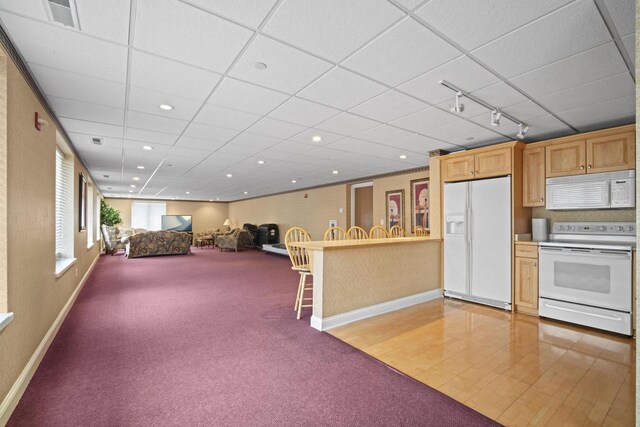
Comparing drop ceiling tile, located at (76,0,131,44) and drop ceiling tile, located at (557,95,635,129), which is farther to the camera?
drop ceiling tile, located at (557,95,635,129)

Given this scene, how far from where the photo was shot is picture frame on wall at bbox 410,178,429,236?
6.44 m

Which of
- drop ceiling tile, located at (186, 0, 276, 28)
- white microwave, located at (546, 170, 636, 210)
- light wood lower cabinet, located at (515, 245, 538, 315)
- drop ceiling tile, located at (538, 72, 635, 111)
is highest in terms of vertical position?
drop ceiling tile, located at (186, 0, 276, 28)

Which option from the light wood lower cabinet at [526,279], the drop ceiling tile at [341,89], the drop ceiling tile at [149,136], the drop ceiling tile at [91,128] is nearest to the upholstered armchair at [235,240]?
the drop ceiling tile at [149,136]

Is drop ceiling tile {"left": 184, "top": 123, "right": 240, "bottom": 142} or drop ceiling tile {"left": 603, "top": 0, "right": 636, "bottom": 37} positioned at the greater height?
drop ceiling tile {"left": 603, "top": 0, "right": 636, "bottom": 37}

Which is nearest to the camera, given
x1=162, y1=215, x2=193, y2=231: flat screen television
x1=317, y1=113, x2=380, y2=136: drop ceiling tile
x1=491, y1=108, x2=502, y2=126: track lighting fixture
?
x1=491, y1=108, x2=502, y2=126: track lighting fixture

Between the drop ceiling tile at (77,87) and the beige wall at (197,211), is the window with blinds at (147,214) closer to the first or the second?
the beige wall at (197,211)

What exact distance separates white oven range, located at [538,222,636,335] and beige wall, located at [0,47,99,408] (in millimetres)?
5020

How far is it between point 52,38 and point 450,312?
4603mm

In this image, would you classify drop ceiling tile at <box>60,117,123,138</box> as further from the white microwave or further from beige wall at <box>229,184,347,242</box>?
beige wall at <box>229,184,347,242</box>

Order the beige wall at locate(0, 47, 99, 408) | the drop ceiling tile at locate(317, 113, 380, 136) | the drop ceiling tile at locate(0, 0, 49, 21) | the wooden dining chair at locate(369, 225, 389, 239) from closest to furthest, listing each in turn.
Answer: the drop ceiling tile at locate(0, 0, 49, 21)
the beige wall at locate(0, 47, 99, 408)
the drop ceiling tile at locate(317, 113, 380, 136)
the wooden dining chair at locate(369, 225, 389, 239)

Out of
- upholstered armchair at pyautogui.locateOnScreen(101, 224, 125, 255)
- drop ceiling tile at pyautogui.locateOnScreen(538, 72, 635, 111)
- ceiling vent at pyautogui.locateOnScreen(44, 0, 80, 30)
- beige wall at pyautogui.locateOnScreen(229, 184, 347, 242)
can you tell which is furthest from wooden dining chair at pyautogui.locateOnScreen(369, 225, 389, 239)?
upholstered armchair at pyautogui.locateOnScreen(101, 224, 125, 255)

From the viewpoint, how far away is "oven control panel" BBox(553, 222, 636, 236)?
11.4ft

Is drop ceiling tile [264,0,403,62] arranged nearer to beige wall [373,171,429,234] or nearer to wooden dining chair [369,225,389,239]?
wooden dining chair [369,225,389,239]

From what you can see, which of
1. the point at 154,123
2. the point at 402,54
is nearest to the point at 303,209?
the point at 154,123
